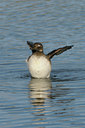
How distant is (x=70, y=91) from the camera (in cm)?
1312

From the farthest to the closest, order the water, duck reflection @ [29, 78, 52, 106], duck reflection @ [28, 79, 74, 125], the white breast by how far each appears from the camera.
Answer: the white breast → duck reflection @ [29, 78, 52, 106] → duck reflection @ [28, 79, 74, 125] → the water

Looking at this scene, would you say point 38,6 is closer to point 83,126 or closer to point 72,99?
point 72,99

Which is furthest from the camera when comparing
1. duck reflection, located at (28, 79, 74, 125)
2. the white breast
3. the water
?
the white breast

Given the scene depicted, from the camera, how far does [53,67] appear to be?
1700 cm

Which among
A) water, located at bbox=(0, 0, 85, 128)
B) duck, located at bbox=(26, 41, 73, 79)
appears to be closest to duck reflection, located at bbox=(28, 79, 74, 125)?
water, located at bbox=(0, 0, 85, 128)

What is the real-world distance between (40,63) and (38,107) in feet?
11.6

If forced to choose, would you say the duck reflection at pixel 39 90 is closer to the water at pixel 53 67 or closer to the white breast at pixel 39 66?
the water at pixel 53 67

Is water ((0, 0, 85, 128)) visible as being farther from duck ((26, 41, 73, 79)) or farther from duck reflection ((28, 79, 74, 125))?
duck ((26, 41, 73, 79))

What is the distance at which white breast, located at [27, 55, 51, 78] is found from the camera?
1477 centimetres

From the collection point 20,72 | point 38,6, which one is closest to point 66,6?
point 38,6

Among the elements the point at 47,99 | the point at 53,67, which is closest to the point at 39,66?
the point at 53,67

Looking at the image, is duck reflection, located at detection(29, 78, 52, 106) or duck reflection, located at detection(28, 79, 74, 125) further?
duck reflection, located at detection(29, 78, 52, 106)

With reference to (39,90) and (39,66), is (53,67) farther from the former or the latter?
(39,90)

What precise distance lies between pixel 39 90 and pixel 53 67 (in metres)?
3.66
